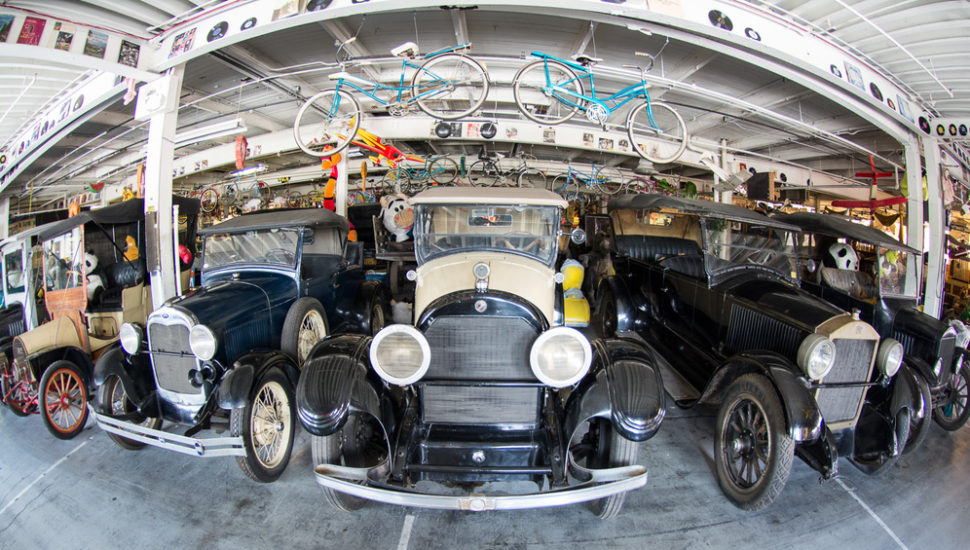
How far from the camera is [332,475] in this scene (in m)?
1.80

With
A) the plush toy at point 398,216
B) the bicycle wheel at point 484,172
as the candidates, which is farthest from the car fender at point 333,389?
the bicycle wheel at point 484,172

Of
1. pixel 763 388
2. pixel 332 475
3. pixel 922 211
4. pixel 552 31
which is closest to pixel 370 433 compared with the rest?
pixel 332 475

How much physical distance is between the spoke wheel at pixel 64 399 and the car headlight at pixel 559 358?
164 inches

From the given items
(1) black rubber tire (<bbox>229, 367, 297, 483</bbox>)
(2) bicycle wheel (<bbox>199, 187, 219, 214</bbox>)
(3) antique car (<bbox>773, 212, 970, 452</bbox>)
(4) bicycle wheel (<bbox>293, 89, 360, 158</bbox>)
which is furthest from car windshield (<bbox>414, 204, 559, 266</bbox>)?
(2) bicycle wheel (<bbox>199, 187, 219, 214</bbox>)

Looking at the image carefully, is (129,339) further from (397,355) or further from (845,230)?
(845,230)

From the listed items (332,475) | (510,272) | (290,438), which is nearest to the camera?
(332,475)

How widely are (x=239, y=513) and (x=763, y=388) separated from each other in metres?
3.53

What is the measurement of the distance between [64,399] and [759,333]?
6155 mm

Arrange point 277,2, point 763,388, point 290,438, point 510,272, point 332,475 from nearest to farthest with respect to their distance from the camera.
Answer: point 332,475
point 763,388
point 510,272
point 290,438
point 277,2

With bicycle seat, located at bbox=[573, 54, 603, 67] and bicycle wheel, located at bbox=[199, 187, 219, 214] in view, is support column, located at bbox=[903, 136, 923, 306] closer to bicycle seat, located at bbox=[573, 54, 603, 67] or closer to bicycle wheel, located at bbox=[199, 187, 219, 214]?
bicycle seat, located at bbox=[573, 54, 603, 67]

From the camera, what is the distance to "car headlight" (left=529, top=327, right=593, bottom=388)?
1858 millimetres

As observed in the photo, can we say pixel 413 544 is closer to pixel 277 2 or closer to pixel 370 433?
pixel 370 433

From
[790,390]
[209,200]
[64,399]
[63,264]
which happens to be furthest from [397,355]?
[209,200]

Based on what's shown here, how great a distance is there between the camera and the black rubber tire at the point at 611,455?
2068 mm
